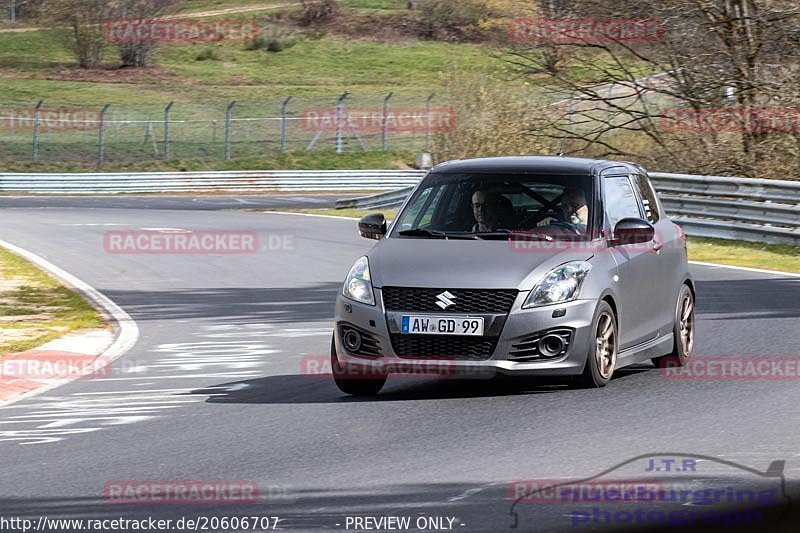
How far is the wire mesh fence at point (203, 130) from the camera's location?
55.8 m

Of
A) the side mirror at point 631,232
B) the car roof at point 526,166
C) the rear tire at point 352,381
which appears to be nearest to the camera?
the rear tire at point 352,381

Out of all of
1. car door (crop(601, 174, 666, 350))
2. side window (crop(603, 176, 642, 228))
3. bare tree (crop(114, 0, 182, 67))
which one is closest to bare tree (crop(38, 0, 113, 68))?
bare tree (crop(114, 0, 182, 67))

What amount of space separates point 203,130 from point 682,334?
174ft

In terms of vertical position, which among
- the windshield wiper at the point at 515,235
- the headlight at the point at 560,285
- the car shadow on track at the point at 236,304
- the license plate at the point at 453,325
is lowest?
the car shadow on track at the point at 236,304

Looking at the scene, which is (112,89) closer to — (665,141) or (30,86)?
(30,86)

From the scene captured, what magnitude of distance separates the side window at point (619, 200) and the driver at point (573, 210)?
0.20m

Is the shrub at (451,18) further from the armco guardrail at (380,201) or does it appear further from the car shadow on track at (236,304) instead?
the car shadow on track at (236,304)

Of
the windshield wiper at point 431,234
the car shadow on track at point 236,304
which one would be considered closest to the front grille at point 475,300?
the windshield wiper at point 431,234

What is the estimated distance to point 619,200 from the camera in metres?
10.5

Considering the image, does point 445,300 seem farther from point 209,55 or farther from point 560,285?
point 209,55

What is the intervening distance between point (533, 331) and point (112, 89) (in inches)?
2587

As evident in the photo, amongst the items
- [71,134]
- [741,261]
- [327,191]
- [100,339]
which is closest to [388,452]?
[100,339]

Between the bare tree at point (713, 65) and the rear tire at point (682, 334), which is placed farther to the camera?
the bare tree at point (713, 65)

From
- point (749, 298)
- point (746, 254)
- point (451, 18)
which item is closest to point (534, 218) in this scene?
point (749, 298)
